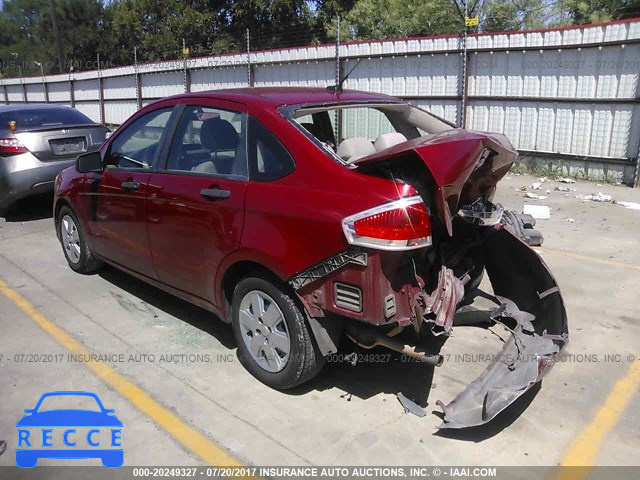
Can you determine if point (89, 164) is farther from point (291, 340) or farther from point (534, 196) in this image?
point (534, 196)

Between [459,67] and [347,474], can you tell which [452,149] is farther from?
[459,67]

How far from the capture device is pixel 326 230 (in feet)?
9.73

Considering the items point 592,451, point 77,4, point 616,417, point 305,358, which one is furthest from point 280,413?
point 77,4

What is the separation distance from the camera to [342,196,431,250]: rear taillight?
111 inches

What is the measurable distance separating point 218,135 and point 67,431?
202 cm

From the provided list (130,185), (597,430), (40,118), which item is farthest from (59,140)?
(597,430)

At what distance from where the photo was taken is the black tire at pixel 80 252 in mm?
5422

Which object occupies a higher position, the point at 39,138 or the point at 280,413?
the point at 39,138

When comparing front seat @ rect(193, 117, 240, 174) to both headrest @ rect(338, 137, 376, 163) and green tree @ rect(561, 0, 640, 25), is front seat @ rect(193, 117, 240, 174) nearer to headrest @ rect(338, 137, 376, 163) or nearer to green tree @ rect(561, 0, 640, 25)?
headrest @ rect(338, 137, 376, 163)

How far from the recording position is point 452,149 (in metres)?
2.82

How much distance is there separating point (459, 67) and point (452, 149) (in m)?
9.30

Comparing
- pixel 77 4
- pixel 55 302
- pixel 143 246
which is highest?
pixel 77 4

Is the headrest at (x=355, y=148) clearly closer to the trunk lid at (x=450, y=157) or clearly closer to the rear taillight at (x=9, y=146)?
the trunk lid at (x=450, y=157)

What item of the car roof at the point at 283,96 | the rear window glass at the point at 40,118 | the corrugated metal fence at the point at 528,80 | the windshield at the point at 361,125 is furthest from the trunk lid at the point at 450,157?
the corrugated metal fence at the point at 528,80
